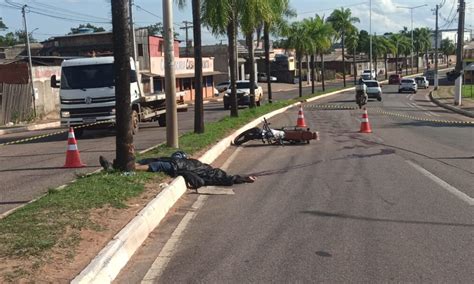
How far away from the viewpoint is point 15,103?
1208 inches

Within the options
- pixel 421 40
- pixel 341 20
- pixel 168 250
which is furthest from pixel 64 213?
pixel 421 40

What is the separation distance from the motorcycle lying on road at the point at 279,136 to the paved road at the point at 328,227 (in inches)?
141

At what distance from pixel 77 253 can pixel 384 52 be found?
112m

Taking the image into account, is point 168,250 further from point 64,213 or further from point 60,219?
point 64,213

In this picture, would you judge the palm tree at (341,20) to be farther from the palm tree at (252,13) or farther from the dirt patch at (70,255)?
the dirt patch at (70,255)

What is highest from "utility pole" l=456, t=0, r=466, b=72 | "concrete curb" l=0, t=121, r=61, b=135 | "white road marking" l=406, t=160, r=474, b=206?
"utility pole" l=456, t=0, r=466, b=72

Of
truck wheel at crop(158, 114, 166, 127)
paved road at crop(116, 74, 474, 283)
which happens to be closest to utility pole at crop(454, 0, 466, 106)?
truck wheel at crop(158, 114, 166, 127)

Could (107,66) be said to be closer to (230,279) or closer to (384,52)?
(230,279)

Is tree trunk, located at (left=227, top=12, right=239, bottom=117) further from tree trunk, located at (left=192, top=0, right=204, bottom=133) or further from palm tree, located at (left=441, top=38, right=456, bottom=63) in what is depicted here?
palm tree, located at (left=441, top=38, right=456, bottom=63)

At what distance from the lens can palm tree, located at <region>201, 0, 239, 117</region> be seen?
24.0m

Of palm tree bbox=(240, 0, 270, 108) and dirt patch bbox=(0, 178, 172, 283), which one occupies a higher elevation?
palm tree bbox=(240, 0, 270, 108)

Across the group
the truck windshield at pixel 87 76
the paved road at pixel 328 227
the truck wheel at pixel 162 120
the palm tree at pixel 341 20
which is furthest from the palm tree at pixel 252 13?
the palm tree at pixel 341 20

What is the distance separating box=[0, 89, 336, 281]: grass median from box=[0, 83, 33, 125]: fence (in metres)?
22.2

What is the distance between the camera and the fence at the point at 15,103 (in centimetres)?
2988
